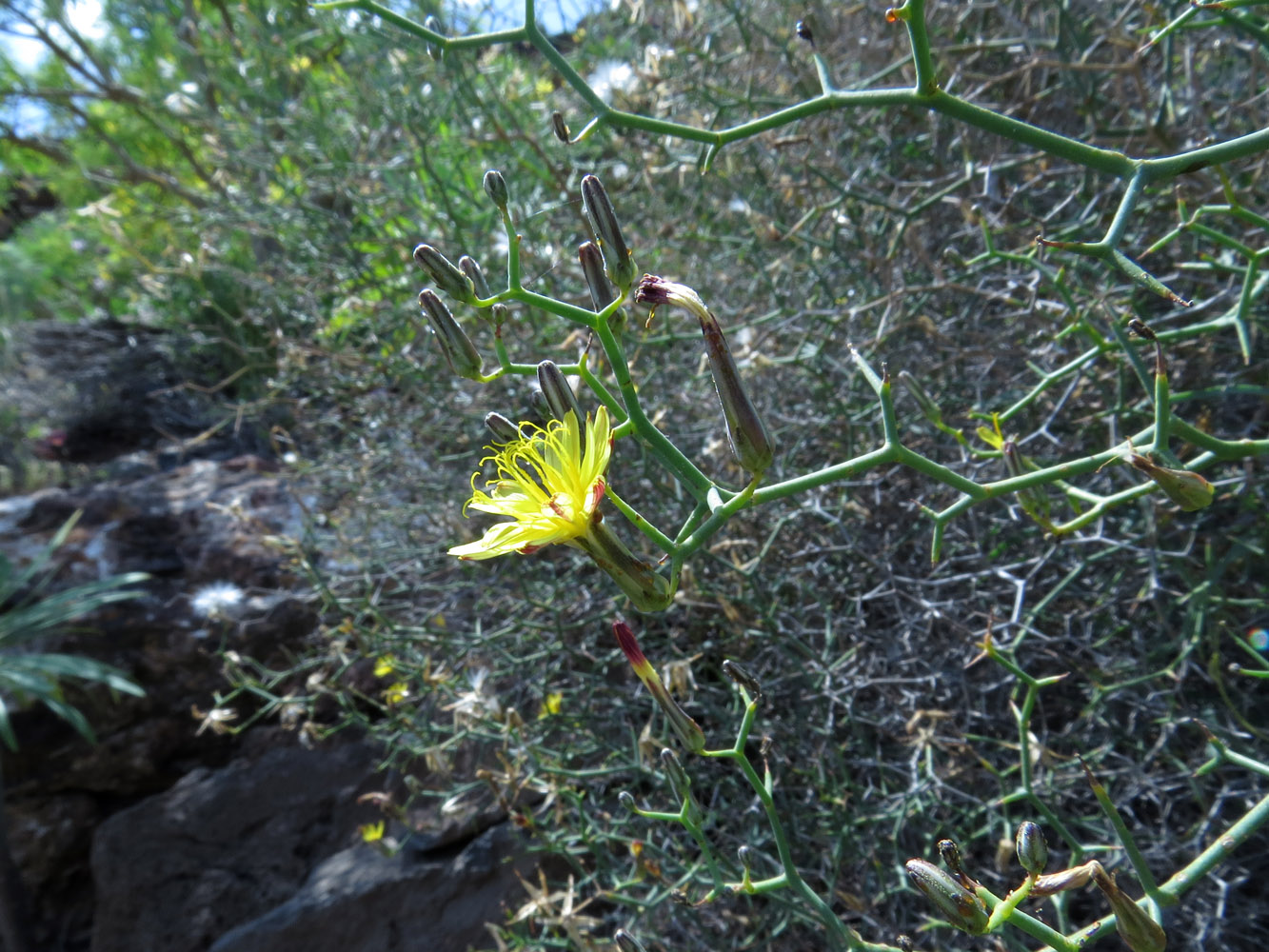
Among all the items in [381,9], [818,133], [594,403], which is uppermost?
[381,9]

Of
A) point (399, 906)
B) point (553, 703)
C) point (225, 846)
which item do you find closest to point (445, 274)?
point (553, 703)

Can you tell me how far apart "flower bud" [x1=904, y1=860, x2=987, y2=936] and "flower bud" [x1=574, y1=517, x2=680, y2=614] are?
275 millimetres

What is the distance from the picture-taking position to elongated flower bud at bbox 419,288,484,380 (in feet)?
2.68

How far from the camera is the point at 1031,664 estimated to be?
140 cm

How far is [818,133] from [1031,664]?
979 millimetres

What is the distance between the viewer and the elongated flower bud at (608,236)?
762mm

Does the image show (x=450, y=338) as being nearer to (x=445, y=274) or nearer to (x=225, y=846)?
(x=445, y=274)

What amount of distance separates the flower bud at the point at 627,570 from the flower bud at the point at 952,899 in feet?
0.90

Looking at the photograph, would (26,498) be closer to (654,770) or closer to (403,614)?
(403,614)

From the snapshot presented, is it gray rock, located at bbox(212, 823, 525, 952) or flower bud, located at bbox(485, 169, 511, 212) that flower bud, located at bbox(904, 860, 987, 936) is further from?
gray rock, located at bbox(212, 823, 525, 952)

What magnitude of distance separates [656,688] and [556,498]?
0.70ft

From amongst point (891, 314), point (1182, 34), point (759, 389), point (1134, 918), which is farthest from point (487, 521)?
point (1182, 34)

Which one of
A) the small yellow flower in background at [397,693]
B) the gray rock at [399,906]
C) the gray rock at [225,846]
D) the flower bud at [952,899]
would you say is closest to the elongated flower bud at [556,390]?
the flower bud at [952,899]

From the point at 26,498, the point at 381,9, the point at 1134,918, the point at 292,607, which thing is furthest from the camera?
the point at 26,498
